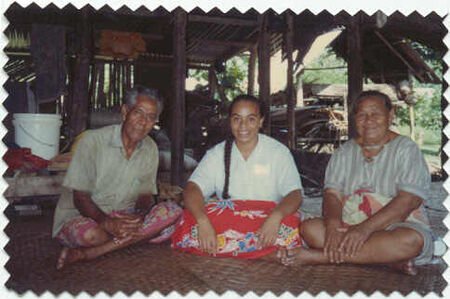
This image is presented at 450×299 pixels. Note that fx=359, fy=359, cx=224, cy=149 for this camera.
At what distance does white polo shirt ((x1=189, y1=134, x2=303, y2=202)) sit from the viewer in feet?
8.11

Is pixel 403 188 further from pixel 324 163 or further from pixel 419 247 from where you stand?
pixel 324 163

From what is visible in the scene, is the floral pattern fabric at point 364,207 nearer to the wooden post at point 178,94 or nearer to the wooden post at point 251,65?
the wooden post at point 178,94

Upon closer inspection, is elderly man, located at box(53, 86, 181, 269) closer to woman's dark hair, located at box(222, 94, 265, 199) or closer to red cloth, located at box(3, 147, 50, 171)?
woman's dark hair, located at box(222, 94, 265, 199)

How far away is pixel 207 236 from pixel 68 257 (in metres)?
0.85

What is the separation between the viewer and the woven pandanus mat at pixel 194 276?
194cm

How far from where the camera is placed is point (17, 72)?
8.95 m

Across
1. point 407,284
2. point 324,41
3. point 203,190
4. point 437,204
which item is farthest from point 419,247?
point 324,41

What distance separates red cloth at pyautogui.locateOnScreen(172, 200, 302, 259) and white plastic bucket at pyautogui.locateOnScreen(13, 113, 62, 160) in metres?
2.54

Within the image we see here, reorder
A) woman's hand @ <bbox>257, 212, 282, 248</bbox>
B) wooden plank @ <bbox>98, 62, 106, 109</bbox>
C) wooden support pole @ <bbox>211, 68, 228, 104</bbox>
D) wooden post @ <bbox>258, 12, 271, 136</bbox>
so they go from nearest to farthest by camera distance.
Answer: woman's hand @ <bbox>257, 212, 282, 248</bbox> → wooden post @ <bbox>258, 12, 271, 136</bbox> → wooden plank @ <bbox>98, 62, 106, 109</bbox> → wooden support pole @ <bbox>211, 68, 228, 104</bbox>

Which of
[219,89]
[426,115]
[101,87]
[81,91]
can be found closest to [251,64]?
[219,89]

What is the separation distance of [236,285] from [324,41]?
7.05m

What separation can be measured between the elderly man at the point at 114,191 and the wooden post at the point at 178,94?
1.69 metres

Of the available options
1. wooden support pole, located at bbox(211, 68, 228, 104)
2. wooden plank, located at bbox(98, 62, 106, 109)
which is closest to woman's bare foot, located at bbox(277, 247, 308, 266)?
wooden plank, located at bbox(98, 62, 106, 109)

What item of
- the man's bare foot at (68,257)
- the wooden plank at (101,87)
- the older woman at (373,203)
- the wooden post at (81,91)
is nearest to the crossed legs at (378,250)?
the older woman at (373,203)
